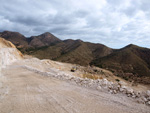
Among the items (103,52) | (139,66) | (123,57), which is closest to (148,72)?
(139,66)

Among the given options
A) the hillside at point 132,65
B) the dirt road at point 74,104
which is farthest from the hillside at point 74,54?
the dirt road at point 74,104

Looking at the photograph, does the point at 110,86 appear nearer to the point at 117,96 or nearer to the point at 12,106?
the point at 117,96

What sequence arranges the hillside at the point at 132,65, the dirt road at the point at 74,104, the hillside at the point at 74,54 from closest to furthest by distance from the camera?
1. the dirt road at the point at 74,104
2. the hillside at the point at 132,65
3. the hillside at the point at 74,54

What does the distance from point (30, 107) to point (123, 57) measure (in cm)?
8909

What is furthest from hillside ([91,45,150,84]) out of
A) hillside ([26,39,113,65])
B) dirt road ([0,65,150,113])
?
dirt road ([0,65,150,113])

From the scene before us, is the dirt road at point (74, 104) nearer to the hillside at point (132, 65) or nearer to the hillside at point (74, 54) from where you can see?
the hillside at point (132, 65)

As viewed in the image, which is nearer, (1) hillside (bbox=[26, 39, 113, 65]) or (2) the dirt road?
(2) the dirt road

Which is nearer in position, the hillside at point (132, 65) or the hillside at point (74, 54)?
the hillside at point (132, 65)

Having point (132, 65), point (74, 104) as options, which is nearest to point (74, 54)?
point (132, 65)

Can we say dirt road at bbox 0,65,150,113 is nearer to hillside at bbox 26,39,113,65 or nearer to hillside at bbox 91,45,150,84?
hillside at bbox 91,45,150,84

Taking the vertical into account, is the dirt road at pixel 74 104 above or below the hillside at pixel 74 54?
below

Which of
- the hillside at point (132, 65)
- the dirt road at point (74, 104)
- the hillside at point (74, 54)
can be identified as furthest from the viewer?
the hillside at point (74, 54)

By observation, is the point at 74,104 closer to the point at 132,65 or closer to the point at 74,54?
the point at 132,65

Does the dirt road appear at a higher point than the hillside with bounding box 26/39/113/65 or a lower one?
lower
